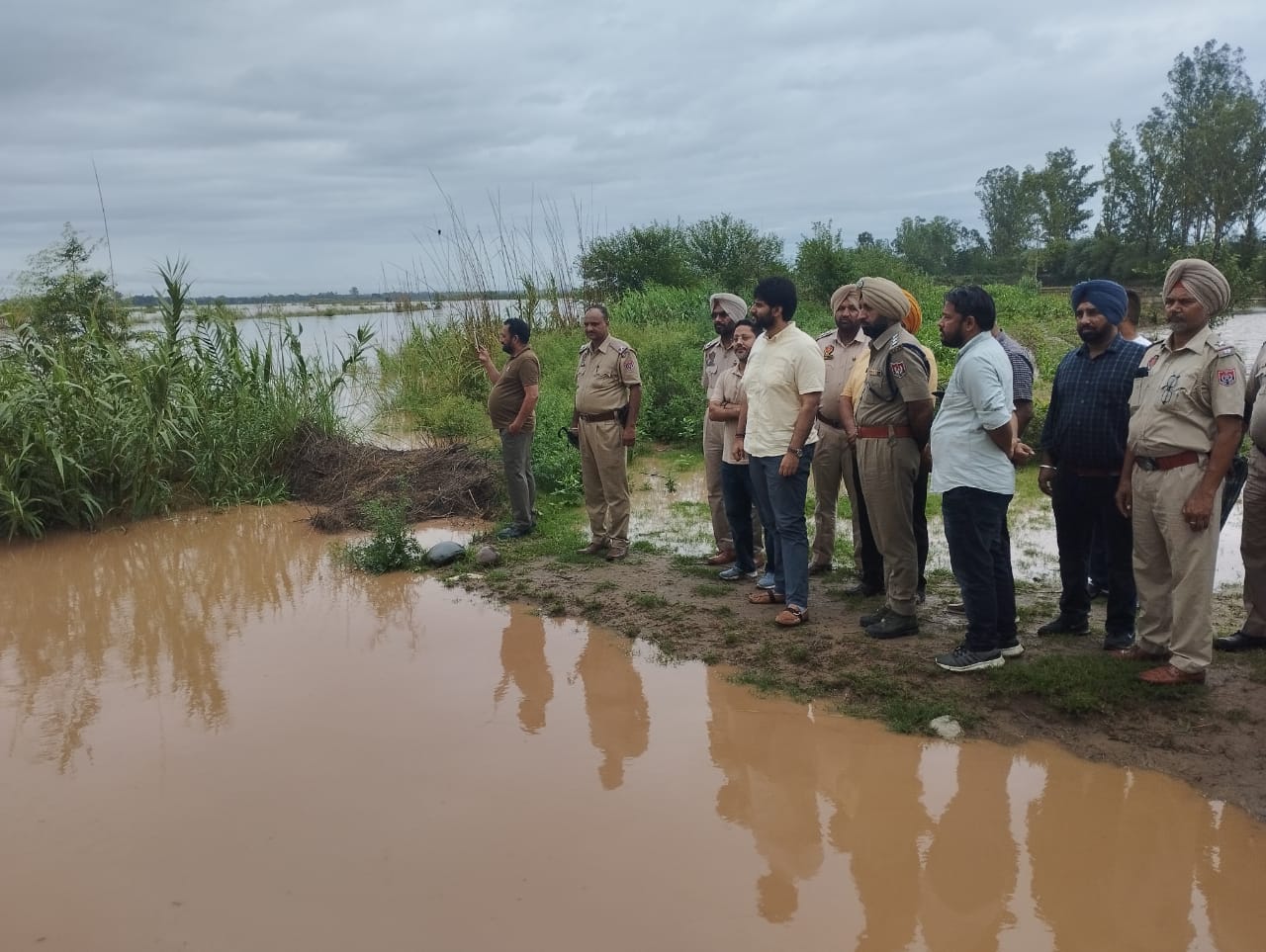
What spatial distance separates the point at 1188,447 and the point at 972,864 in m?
1.96

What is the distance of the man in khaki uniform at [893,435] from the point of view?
458 cm

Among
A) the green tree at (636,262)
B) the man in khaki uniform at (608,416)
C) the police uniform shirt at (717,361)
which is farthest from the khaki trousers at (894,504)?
the green tree at (636,262)

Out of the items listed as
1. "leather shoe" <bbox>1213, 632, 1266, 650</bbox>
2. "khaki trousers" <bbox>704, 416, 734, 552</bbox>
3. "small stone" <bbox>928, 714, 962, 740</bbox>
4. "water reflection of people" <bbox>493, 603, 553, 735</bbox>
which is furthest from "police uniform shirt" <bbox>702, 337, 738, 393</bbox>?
"leather shoe" <bbox>1213, 632, 1266, 650</bbox>

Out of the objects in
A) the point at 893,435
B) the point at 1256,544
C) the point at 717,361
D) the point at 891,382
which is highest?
the point at 717,361

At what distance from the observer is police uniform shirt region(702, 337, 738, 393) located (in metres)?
6.04

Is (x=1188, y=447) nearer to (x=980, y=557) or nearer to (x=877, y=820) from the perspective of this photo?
(x=980, y=557)

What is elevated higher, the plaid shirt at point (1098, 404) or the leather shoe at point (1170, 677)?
the plaid shirt at point (1098, 404)

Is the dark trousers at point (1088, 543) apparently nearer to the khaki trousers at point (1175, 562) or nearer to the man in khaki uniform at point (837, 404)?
the khaki trousers at point (1175, 562)

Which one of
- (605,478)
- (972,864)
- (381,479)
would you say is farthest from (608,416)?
(972,864)

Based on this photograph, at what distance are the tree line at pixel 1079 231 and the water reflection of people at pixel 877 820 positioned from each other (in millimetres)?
15811

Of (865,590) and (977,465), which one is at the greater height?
(977,465)

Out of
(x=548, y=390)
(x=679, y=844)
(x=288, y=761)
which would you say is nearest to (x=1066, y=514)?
(x=679, y=844)

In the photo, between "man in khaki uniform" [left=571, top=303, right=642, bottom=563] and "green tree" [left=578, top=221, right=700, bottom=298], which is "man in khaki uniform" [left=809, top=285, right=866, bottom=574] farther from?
"green tree" [left=578, top=221, right=700, bottom=298]

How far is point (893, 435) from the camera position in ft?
15.2
